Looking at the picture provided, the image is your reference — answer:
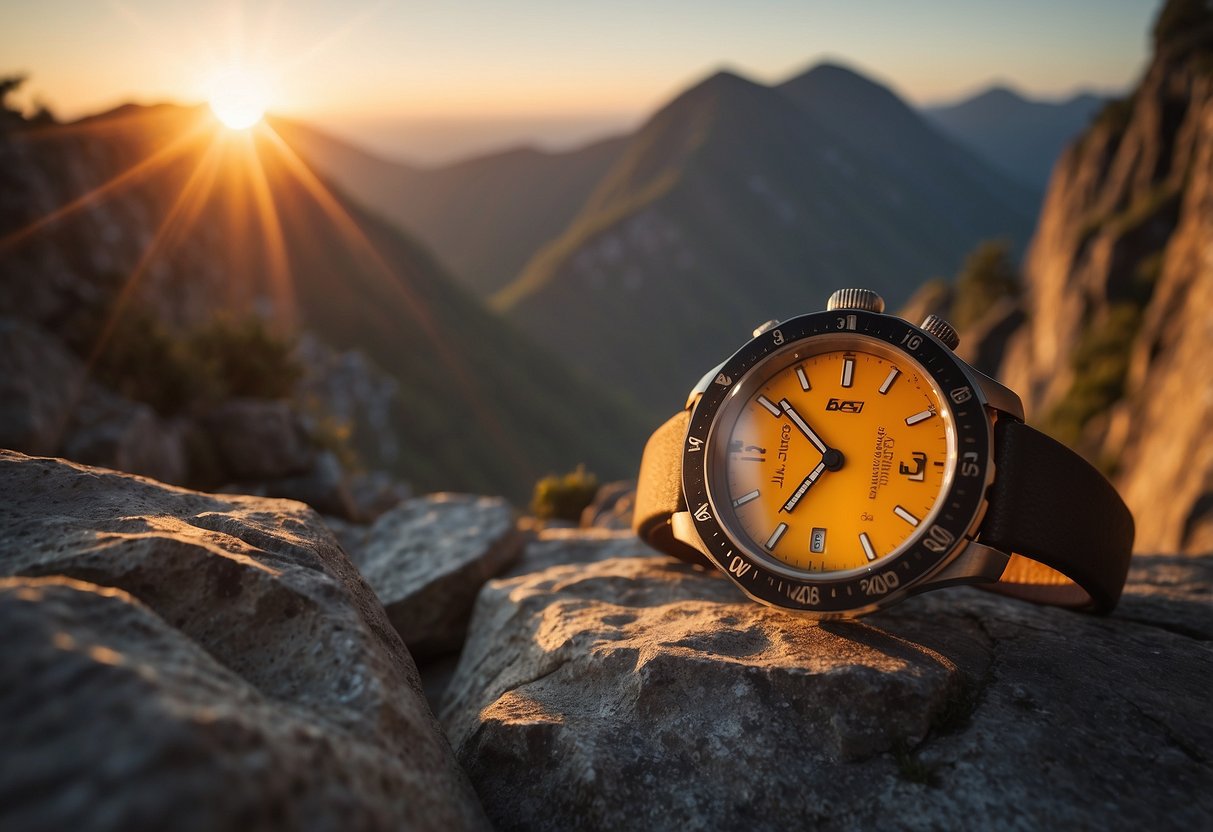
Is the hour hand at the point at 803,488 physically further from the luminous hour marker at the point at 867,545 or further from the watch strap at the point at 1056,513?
the watch strap at the point at 1056,513

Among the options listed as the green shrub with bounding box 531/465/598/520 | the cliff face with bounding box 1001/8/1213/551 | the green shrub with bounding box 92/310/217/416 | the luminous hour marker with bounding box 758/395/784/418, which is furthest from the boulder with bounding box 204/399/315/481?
the cliff face with bounding box 1001/8/1213/551

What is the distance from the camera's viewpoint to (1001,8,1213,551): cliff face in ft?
41.5

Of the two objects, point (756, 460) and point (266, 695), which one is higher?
point (756, 460)

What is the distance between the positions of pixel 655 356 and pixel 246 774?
14589 centimetres

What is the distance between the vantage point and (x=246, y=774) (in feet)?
5.64

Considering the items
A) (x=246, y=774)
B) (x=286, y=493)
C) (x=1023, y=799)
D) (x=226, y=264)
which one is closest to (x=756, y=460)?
(x=1023, y=799)

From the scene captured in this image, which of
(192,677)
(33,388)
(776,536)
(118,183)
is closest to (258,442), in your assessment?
(33,388)

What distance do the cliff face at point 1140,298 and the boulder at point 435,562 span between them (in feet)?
28.9

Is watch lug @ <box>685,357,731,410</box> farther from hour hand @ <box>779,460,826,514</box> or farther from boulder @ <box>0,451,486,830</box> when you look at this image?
boulder @ <box>0,451,486,830</box>

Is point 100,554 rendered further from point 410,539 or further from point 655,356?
point 655,356

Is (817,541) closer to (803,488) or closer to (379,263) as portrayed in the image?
(803,488)

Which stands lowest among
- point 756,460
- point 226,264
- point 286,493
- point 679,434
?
point 756,460

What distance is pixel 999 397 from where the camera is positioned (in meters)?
4.09

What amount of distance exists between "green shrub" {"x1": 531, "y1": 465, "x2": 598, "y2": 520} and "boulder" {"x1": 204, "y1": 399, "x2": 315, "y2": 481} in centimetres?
386
